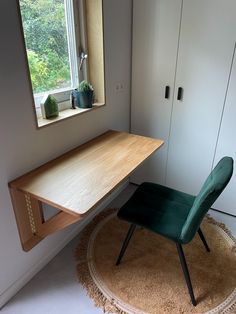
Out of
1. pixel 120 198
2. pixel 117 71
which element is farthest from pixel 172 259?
pixel 117 71

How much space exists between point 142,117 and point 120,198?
834 mm

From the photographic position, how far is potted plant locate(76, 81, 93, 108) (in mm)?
1753

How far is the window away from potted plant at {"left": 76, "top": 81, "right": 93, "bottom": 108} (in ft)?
0.37

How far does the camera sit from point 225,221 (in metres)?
2.10

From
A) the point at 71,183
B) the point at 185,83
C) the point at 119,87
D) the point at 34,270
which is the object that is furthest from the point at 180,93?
the point at 34,270

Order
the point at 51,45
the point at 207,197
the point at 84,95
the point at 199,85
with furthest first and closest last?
the point at 199,85 < the point at 84,95 < the point at 51,45 < the point at 207,197

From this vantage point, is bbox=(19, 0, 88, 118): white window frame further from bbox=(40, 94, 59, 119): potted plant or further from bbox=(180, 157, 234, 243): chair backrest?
bbox=(180, 157, 234, 243): chair backrest

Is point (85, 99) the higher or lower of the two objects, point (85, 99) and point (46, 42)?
the lower

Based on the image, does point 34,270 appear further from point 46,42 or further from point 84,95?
point 46,42

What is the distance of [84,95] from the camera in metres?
1.76

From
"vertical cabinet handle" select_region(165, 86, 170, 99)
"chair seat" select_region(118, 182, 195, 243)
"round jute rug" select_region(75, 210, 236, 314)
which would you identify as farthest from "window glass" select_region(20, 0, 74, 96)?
"round jute rug" select_region(75, 210, 236, 314)

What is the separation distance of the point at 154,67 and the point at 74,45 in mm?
686

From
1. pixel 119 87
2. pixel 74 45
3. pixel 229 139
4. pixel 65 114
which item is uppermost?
pixel 74 45

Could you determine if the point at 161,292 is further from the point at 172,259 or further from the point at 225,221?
the point at 225,221
